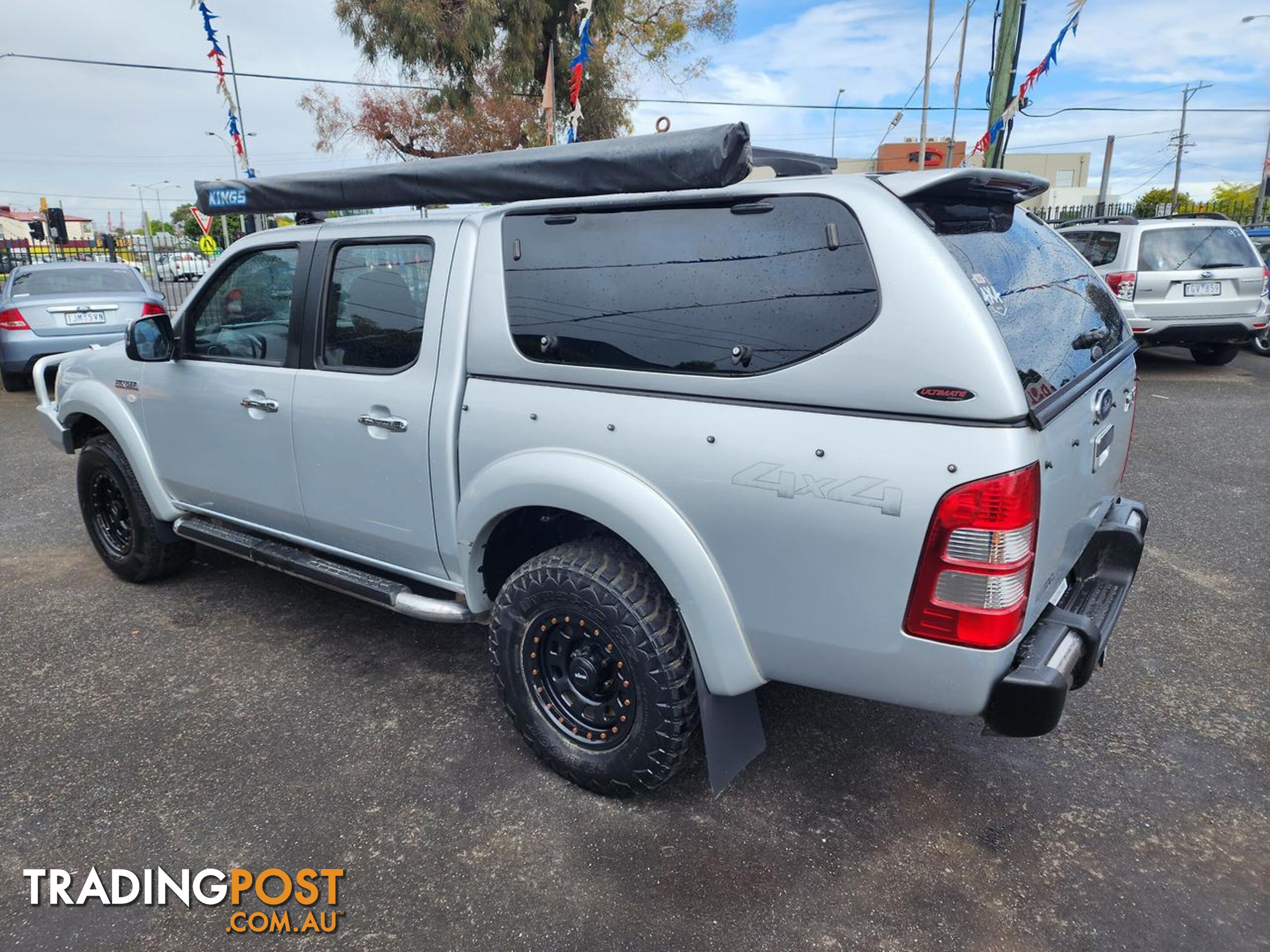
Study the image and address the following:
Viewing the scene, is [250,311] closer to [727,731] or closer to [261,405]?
[261,405]

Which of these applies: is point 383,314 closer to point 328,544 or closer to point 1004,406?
point 328,544

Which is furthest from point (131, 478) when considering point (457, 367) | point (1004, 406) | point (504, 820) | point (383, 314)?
point (1004, 406)

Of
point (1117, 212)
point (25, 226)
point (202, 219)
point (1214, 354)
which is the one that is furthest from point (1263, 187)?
point (25, 226)

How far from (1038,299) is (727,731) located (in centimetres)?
161

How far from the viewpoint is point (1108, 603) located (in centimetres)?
282

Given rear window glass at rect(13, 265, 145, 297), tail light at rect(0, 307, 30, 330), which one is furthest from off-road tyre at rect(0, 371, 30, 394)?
rear window glass at rect(13, 265, 145, 297)

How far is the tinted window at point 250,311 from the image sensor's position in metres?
3.52

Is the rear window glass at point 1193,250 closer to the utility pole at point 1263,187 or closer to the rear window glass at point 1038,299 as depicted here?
the rear window glass at point 1038,299

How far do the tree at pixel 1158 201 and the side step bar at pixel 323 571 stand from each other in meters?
49.4

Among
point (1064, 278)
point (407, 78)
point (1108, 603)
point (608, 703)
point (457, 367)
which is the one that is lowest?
point (608, 703)

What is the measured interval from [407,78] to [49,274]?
8.59 m

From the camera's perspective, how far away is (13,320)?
9.78 m

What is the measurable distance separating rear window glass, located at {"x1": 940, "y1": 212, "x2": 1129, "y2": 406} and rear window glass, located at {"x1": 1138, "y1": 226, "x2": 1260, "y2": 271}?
7.72 metres

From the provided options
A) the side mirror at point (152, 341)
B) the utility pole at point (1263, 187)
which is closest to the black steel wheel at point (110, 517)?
the side mirror at point (152, 341)
